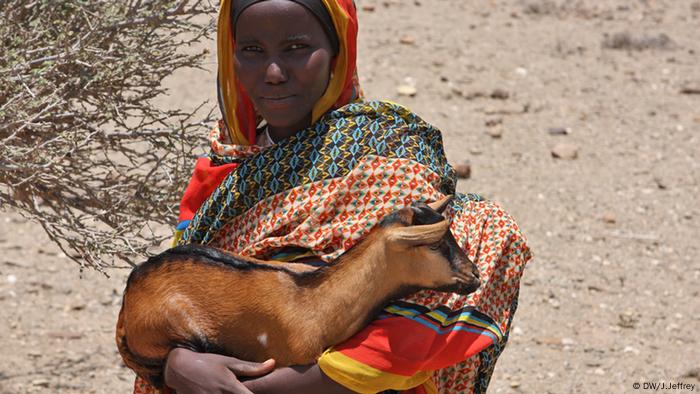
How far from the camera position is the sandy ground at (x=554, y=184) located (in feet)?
15.5

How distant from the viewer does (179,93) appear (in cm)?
802

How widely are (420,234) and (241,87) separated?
2.11 feet

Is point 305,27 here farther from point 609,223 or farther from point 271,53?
point 609,223

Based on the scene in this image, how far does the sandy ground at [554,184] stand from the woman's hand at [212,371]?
8.76ft

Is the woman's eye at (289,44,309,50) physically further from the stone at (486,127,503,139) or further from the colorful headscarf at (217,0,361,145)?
the stone at (486,127,503,139)

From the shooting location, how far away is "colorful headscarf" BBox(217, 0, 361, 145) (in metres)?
2.07

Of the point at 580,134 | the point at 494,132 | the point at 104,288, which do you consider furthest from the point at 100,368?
the point at 580,134

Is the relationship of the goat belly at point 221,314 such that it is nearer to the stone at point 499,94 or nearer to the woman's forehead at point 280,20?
the woman's forehead at point 280,20

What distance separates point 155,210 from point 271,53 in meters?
1.64

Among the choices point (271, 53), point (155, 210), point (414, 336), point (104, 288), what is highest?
point (271, 53)

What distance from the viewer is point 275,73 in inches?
78.3

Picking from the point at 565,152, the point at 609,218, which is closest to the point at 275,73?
the point at 609,218

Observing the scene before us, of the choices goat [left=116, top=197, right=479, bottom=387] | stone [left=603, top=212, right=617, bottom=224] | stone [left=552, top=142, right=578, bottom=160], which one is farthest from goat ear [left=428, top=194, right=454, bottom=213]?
Result: stone [left=552, top=142, right=578, bottom=160]

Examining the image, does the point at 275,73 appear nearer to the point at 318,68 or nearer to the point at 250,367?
the point at 318,68
